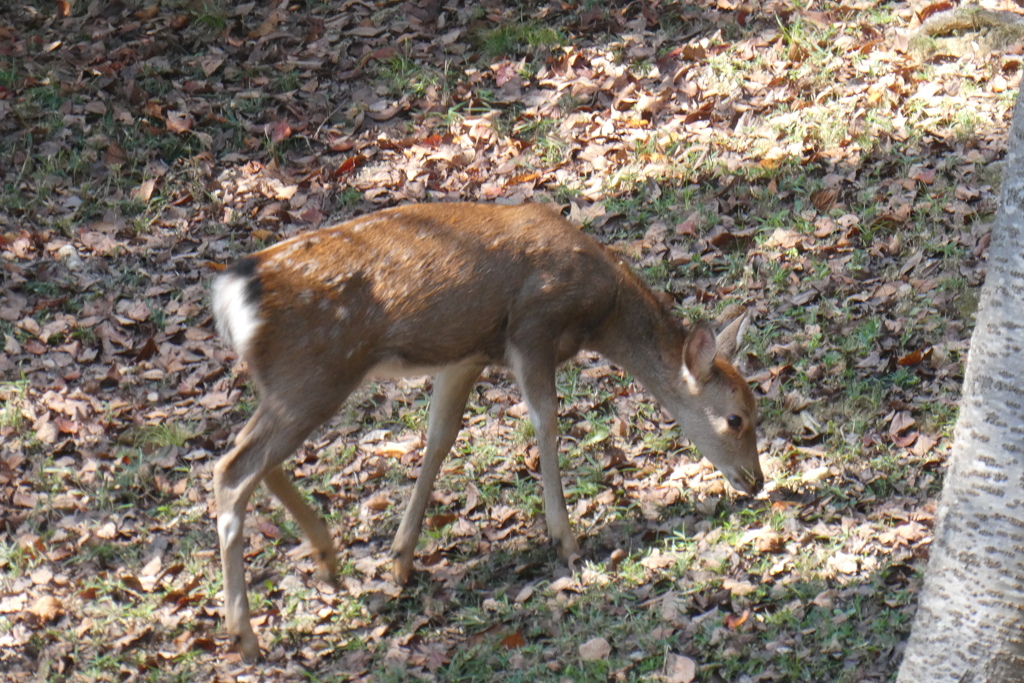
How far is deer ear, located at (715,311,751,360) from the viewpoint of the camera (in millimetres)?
5641

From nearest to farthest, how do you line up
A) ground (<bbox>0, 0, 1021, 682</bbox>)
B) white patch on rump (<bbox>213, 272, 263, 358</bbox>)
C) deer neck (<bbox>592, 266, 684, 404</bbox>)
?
white patch on rump (<bbox>213, 272, 263, 358</bbox>) → ground (<bbox>0, 0, 1021, 682</bbox>) → deer neck (<bbox>592, 266, 684, 404</bbox>)

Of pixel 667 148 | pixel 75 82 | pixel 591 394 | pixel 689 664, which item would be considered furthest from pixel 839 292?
pixel 75 82

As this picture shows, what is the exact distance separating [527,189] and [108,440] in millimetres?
3342

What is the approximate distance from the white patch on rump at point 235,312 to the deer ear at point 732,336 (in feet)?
7.42

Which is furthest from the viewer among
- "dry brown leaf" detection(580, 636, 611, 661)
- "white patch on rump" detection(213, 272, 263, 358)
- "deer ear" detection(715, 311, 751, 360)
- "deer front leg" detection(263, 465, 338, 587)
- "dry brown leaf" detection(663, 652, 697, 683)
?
"deer ear" detection(715, 311, 751, 360)

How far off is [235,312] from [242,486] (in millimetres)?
749

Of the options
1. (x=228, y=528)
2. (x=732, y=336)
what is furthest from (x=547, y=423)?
(x=228, y=528)

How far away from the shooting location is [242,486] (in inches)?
197

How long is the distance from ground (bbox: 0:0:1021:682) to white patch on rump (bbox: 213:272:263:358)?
4.30 feet

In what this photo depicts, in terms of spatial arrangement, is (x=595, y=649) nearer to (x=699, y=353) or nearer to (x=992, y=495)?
(x=699, y=353)

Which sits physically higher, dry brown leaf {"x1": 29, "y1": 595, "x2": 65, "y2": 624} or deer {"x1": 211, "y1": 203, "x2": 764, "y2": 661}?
deer {"x1": 211, "y1": 203, "x2": 764, "y2": 661}

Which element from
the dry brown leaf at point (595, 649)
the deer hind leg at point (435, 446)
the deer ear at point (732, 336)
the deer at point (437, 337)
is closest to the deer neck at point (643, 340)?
the deer at point (437, 337)

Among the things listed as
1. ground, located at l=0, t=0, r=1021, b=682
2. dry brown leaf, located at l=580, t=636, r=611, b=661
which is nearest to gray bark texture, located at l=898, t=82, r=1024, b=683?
ground, located at l=0, t=0, r=1021, b=682

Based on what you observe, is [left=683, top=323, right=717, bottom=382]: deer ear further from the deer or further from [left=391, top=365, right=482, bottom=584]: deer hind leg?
[left=391, top=365, right=482, bottom=584]: deer hind leg
